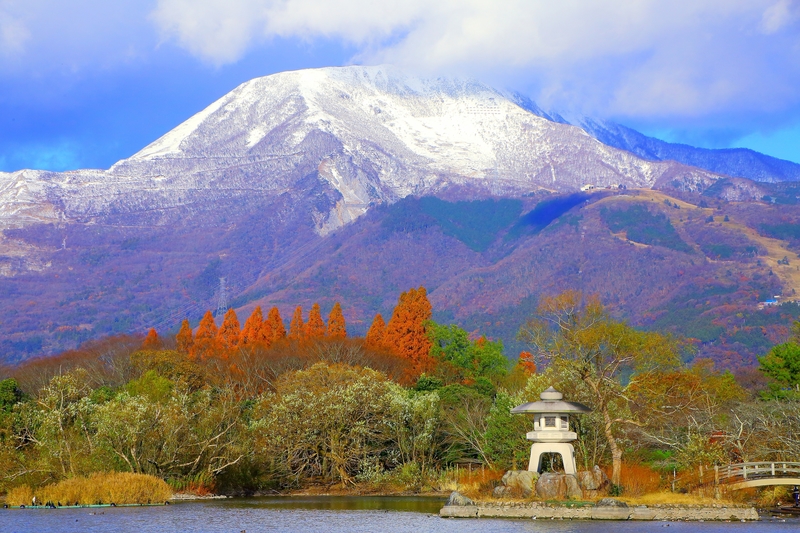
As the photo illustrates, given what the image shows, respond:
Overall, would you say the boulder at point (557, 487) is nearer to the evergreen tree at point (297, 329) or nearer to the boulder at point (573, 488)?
the boulder at point (573, 488)

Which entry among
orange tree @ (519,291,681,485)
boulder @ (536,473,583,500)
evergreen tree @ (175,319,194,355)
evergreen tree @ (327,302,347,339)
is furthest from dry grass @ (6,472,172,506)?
evergreen tree @ (175,319,194,355)

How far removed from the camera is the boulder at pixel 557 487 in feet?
158

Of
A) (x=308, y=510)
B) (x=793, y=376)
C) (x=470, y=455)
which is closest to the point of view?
(x=308, y=510)

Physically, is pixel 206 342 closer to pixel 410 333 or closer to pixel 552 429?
pixel 410 333

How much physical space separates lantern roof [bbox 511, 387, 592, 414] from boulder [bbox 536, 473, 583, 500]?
293cm

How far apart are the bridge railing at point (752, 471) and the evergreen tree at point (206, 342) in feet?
191

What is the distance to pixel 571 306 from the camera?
60844 mm

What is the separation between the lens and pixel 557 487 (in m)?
48.4

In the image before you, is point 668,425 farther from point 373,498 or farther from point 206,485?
point 206,485

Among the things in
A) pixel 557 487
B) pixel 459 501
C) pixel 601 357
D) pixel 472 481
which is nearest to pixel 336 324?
pixel 472 481

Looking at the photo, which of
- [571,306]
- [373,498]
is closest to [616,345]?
[571,306]

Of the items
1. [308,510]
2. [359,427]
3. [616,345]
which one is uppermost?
[616,345]

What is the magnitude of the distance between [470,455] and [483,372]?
2830cm

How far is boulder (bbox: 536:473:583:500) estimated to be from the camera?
4810cm
